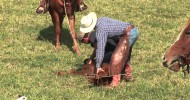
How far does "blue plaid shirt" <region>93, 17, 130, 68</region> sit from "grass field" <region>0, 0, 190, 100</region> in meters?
0.66

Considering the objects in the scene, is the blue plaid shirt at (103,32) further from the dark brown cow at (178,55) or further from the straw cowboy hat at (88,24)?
the dark brown cow at (178,55)

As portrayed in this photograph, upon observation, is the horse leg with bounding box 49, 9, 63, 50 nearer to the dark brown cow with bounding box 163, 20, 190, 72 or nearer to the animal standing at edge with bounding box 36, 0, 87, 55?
the animal standing at edge with bounding box 36, 0, 87, 55

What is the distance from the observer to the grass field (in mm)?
8078

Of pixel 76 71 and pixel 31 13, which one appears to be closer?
pixel 76 71

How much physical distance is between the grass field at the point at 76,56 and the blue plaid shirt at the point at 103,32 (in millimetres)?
663

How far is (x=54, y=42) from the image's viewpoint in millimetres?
12547

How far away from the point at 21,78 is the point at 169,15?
8668 mm

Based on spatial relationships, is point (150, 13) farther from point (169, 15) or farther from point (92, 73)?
point (92, 73)

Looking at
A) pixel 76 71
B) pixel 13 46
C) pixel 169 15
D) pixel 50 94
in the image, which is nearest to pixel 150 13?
pixel 169 15

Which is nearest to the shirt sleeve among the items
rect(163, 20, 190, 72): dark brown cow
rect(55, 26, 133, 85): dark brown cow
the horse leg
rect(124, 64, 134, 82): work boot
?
rect(55, 26, 133, 85): dark brown cow

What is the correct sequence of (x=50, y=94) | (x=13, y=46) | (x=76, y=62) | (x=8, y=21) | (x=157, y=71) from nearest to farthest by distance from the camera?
(x=50, y=94) < (x=157, y=71) < (x=76, y=62) < (x=13, y=46) < (x=8, y=21)

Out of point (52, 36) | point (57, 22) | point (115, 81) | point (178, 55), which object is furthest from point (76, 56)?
point (178, 55)

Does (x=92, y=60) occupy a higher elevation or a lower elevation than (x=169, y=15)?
higher

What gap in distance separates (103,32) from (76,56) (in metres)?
2.91
